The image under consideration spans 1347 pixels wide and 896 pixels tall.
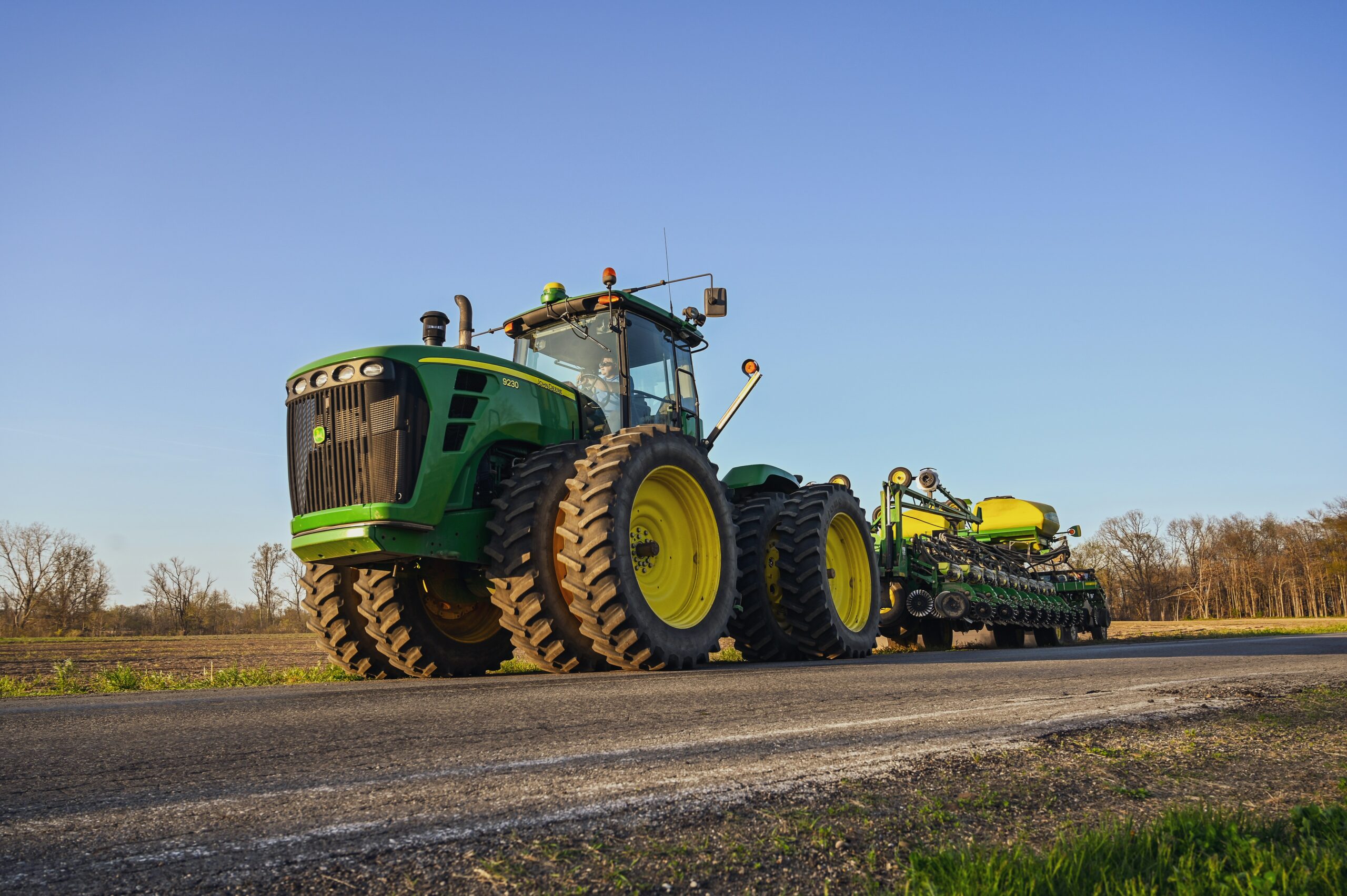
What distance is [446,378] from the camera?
618cm

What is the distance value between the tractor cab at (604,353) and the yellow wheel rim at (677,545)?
3.05ft

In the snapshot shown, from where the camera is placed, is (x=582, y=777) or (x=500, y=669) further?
(x=500, y=669)

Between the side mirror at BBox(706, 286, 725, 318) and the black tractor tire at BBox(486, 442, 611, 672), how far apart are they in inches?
101

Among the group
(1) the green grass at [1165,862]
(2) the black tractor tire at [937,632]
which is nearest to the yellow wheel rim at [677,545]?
(1) the green grass at [1165,862]

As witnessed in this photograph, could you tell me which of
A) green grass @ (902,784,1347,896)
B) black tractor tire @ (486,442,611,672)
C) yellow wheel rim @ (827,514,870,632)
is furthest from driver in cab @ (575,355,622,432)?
green grass @ (902,784,1347,896)

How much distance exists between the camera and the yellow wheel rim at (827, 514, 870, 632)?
10.0m

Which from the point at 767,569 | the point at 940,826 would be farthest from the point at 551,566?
the point at 940,826

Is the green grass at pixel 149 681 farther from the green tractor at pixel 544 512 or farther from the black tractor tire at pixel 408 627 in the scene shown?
the green tractor at pixel 544 512

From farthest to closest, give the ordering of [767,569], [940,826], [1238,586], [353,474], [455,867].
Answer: [1238,586], [767,569], [353,474], [940,826], [455,867]

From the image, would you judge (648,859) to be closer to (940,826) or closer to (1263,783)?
(940,826)

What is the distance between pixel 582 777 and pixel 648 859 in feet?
2.44

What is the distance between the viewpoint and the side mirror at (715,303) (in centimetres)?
808

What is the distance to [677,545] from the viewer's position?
24.1ft

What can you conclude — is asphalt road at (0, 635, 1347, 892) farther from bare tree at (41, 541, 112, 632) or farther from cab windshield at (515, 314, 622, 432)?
bare tree at (41, 541, 112, 632)
